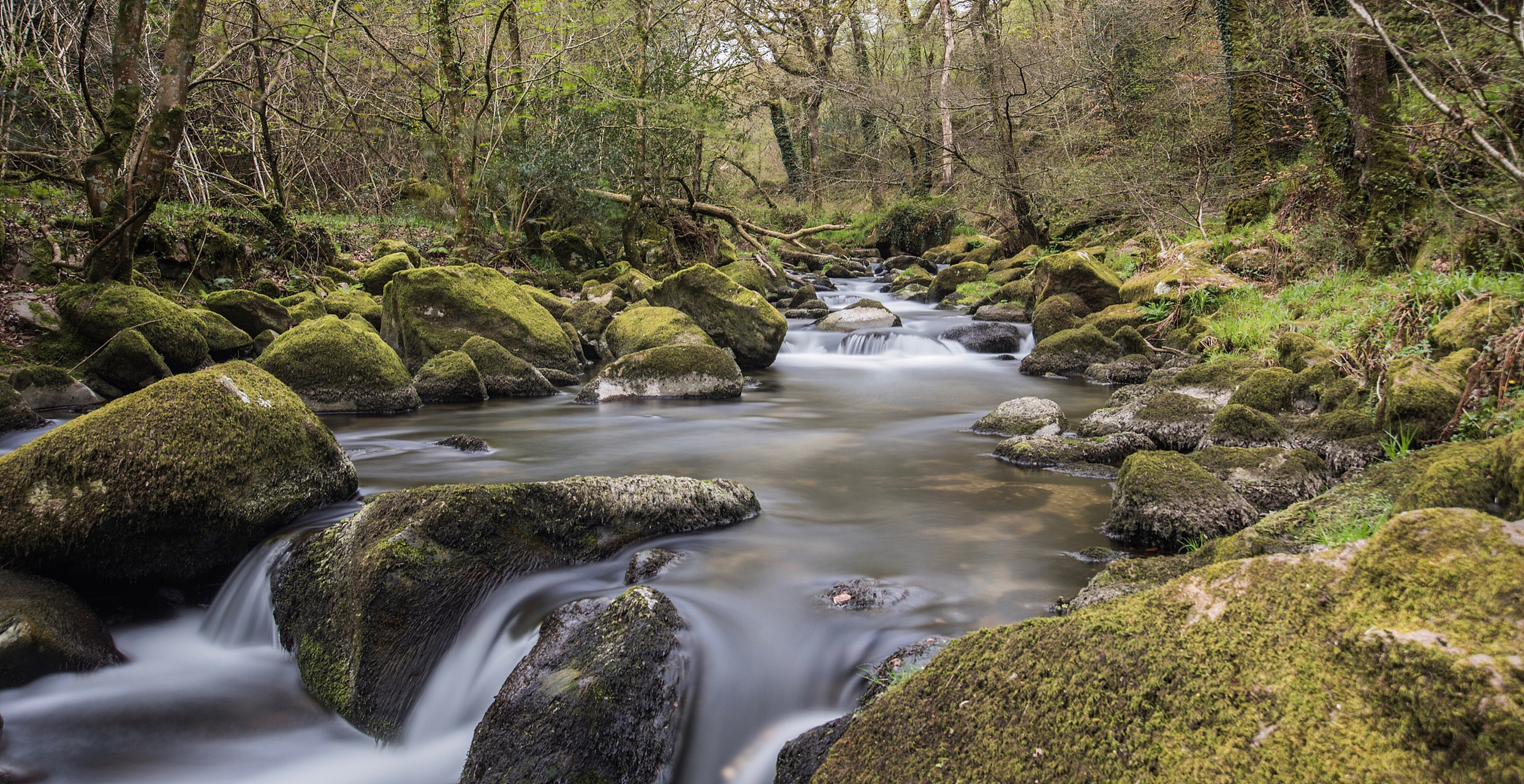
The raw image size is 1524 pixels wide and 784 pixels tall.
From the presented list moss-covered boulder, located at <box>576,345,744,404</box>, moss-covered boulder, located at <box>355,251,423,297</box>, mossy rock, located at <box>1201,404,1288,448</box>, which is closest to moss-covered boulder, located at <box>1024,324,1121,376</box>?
moss-covered boulder, located at <box>576,345,744,404</box>

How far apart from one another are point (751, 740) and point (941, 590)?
1.50m

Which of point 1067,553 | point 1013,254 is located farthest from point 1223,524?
point 1013,254

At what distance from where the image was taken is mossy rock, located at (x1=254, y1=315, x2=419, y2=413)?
8359 millimetres

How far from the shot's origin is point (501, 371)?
9984mm

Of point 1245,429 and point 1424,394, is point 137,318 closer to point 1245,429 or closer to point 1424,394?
point 1245,429

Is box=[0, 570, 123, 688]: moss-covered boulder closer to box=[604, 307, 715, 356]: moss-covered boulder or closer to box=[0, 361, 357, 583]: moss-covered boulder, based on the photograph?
box=[0, 361, 357, 583]: moss-covered boulder

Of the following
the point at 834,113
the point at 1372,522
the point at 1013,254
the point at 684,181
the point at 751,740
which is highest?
the point at 834,113

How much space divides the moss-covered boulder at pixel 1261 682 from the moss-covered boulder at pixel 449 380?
827 cm

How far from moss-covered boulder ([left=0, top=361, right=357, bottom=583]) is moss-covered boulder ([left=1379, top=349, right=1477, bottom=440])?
21.3 ft

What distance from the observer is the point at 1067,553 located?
464 cm

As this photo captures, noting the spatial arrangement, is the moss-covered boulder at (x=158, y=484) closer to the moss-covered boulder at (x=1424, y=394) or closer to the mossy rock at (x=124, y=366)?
the mossy rock at (x=124, y=366)

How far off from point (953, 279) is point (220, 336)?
1545 centimetres

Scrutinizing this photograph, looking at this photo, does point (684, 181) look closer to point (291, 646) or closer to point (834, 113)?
point (291, 646)

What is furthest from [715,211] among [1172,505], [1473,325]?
[1172,505]
